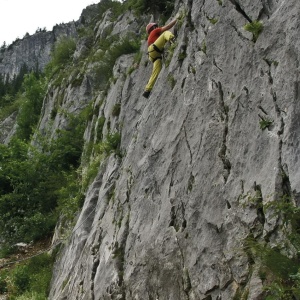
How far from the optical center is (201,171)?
7.84 metres

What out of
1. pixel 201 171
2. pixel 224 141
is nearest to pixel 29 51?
pixel 201 171

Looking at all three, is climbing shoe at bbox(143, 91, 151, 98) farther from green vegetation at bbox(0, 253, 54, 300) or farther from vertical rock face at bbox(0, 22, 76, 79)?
vertical rock face at bbox(0, 22, 76, 79)

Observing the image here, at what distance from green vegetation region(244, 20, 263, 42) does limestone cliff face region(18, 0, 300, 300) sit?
0.12m

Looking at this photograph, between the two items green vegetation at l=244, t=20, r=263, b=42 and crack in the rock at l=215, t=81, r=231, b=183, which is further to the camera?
green vegetation at l=244, t=20, r=263, b=42

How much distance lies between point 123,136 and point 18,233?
715 cm

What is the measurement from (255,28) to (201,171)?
288cm

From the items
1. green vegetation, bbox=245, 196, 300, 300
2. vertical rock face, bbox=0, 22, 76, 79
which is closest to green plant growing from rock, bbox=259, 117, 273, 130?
green vegetation, bbox=245, 196, 300, 300

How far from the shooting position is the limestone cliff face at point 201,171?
633 cm

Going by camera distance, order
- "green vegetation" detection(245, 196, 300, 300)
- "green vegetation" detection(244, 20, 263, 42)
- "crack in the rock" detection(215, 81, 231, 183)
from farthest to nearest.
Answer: "green vegetation" detection(244, 20, 263, 42) → "crack in the rock" detection(215, 81, 231, 183) → "green vegetation" detection(245, 196, 300, 300)

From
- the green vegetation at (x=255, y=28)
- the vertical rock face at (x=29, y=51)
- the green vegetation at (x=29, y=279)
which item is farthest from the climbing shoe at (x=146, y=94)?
the vertical rock face at (x=29, y=51)

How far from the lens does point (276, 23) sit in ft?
25.0

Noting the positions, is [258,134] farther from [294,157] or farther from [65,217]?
[65,217]

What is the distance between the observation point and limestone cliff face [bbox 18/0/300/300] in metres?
6.33

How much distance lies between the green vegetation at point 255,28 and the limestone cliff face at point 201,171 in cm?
12
